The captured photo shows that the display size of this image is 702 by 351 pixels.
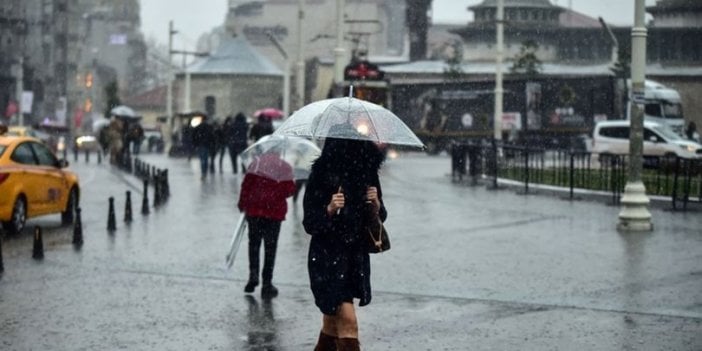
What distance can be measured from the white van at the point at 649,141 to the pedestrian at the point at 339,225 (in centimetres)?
3836

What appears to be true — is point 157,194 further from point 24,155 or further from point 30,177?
point 30,177

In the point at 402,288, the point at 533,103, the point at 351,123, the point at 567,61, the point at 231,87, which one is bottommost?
the point at 402,288

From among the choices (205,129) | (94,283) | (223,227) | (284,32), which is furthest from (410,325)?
(284,32)

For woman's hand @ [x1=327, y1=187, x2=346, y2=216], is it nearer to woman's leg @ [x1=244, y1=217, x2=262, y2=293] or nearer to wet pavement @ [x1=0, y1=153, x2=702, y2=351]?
wet pavement @ [x1=0, y1=153, x2=702, y2=351]

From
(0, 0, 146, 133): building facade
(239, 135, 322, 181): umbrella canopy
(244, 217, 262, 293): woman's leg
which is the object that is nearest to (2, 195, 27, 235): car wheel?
(239, 135, 322, 181): umbrella canopy

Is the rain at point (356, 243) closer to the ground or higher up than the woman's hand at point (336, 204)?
closer to the ground

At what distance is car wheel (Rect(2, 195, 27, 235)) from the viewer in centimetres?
2195

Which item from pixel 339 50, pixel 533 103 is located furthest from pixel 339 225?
pixel 533 103

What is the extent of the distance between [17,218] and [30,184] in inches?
35.1

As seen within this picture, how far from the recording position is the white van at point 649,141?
48219 millimetres

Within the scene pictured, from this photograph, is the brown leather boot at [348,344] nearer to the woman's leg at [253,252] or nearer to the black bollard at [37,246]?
the woman's leg at [253,252]

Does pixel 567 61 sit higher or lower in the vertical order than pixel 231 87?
higher

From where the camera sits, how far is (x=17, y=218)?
872 inches

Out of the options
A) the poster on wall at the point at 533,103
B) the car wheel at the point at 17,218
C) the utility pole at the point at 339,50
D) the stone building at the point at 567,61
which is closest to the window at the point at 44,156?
the car wheel at the point at 17,218
